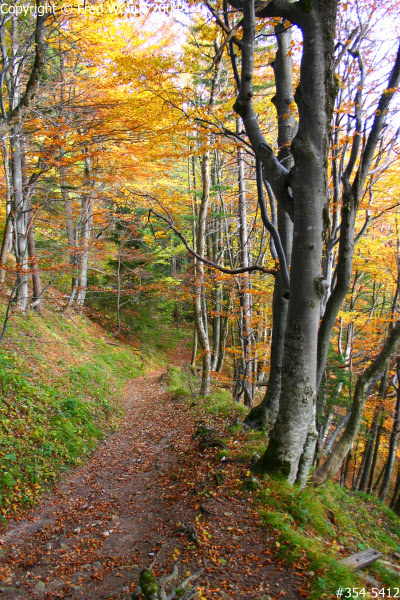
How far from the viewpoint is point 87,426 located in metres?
6.91

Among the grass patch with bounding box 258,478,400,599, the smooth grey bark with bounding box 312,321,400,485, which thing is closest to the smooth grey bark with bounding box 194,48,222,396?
the smooth grey bark with bounding box 312,321,400,485

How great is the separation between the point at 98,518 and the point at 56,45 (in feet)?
41.2

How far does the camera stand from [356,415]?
180 inches

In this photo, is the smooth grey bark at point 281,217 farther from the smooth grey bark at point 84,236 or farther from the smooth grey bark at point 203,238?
the smooth grey bark at point 84,236

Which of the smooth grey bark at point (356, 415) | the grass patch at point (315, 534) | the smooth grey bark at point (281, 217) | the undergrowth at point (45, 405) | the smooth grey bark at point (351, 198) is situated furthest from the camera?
the smooth grey bark at point (281, 217)

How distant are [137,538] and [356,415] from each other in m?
3.22

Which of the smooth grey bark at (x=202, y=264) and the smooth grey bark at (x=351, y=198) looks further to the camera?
the smooth grey bark at (x=202, y=264)

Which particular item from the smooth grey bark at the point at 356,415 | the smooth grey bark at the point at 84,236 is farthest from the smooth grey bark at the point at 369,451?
the smooth grey bark at the point at 84,236

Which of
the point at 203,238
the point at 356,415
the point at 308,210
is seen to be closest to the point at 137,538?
the point at 356,415

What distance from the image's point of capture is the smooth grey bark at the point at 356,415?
14.4 feet

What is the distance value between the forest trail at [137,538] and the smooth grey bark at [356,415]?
1239mm

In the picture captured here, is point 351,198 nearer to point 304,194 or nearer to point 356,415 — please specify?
point 304,194

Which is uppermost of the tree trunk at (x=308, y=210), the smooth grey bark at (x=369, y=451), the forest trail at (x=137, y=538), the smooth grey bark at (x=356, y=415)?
the tree trunk at (x=308, y=210)

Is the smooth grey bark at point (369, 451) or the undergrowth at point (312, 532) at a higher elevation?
the undergrowth at point (312, 532)
